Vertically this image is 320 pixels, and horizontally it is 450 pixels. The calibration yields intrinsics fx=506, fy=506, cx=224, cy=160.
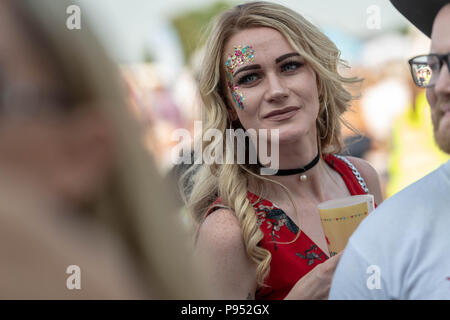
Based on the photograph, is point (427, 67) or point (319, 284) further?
point (319, 284)

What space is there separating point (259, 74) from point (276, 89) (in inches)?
5.1

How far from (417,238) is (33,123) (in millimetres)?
1009

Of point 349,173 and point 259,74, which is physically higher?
point 259,74

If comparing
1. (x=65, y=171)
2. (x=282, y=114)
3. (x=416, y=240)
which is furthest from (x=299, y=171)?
(x=65, y=171)

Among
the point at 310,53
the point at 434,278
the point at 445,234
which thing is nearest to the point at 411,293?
the point at 434,278

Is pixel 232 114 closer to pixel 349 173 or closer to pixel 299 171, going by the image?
pixel 299 171

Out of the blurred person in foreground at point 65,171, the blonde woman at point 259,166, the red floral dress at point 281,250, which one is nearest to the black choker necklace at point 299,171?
the blonde woman at point 259,166

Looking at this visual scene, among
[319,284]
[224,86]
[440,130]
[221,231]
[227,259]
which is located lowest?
[319,284]

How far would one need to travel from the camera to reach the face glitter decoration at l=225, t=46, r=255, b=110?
202cm

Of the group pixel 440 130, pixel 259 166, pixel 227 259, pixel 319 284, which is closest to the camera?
pixel 440 130

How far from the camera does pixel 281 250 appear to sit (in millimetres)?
1902

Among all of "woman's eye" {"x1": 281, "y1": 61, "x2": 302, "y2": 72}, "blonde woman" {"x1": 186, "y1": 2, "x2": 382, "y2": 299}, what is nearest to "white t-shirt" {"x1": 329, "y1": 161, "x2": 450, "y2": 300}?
"blonde woman" {"x1": 186, "y1": 2, "x2": 382, "y2": 299}

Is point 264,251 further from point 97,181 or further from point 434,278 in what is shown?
point 97,181

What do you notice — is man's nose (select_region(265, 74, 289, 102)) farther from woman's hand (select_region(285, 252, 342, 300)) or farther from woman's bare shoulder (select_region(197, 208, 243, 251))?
woman's hand (select_region(285, 252, 342, 300))
